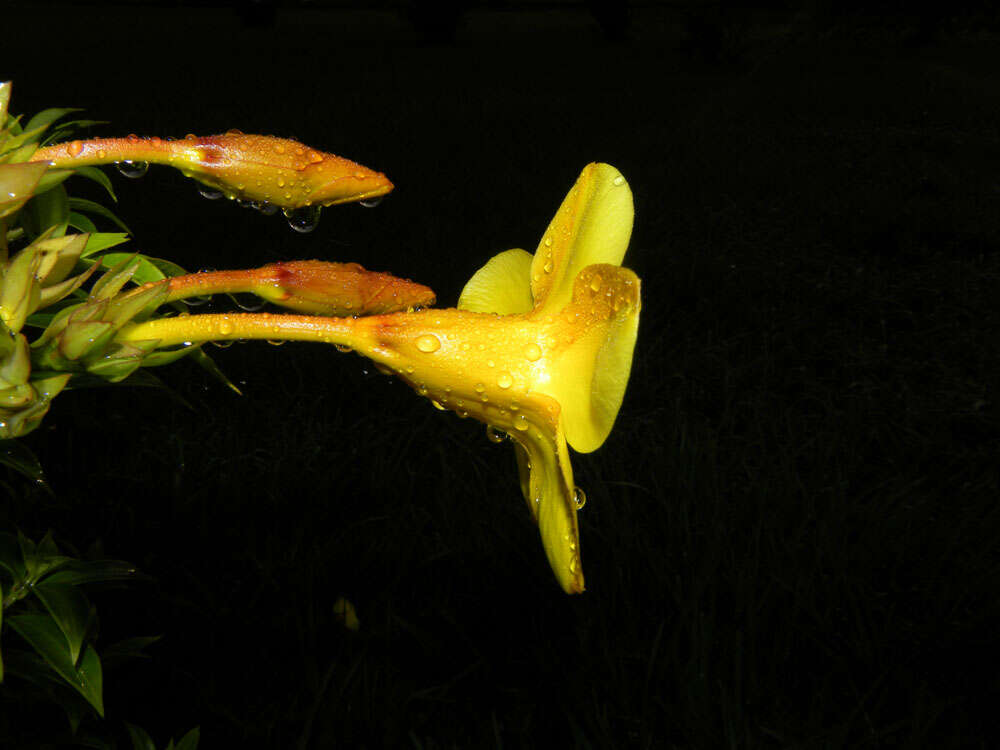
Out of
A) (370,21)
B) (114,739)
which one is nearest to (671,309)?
(114,739)

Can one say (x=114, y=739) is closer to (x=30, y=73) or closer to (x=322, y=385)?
(x=322, y=385)

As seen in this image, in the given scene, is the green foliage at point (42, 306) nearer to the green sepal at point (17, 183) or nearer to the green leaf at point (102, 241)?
the green sepal at point (17, 183)

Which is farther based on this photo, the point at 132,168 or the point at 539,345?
the point at 132,168

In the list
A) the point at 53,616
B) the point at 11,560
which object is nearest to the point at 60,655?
the point at 53,616

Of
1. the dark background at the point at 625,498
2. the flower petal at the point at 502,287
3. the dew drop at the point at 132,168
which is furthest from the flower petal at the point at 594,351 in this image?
the dark background at the point at 625,498

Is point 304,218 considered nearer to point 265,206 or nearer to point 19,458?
point 265,206

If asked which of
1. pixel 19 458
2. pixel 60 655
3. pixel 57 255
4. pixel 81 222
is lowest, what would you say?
pixel 60 655
